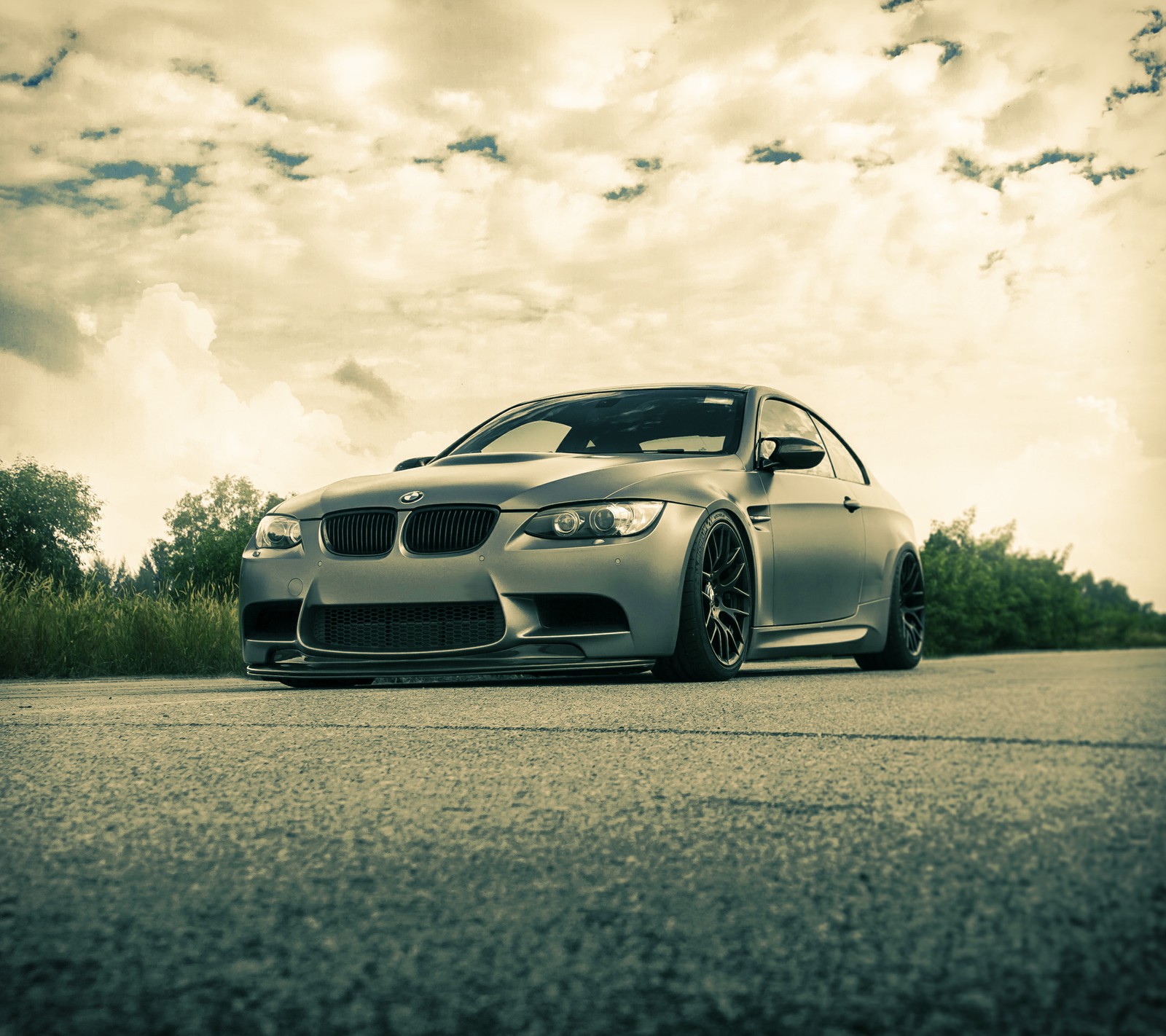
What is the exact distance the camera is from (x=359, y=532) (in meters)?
6.13

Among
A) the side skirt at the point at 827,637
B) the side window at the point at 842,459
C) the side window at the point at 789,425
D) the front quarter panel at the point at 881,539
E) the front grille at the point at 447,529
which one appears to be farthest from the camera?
the side window at the point at 842,459

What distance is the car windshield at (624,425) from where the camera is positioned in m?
7.12

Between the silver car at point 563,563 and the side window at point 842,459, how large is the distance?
812 millimetres

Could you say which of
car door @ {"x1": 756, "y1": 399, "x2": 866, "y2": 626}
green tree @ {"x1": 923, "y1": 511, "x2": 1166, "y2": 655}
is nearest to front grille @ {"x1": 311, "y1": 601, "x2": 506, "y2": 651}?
car door @ {"x1": 756, "y1": 399, "x2": 866, "y2": 626}

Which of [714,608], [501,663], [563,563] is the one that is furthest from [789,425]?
[501,663]

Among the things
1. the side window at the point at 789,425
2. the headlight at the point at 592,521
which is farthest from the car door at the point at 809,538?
the headlight at the point at 592,521

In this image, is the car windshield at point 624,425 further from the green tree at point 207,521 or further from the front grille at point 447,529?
the green tree at point 207,521

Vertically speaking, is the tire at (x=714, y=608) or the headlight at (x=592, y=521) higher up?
the headlight at (x=592, y=521)

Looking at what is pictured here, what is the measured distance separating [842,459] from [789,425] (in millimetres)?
677

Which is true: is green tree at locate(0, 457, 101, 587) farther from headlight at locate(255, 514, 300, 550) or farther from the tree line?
headlight at locate(255, 514, 300, 550)

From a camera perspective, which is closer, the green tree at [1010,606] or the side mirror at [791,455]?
the side mirror at [791,455]

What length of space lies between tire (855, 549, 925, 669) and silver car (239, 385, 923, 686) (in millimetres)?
954

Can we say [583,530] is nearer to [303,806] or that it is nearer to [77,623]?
[303,806]

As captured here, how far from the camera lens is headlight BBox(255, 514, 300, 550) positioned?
20.8ft
